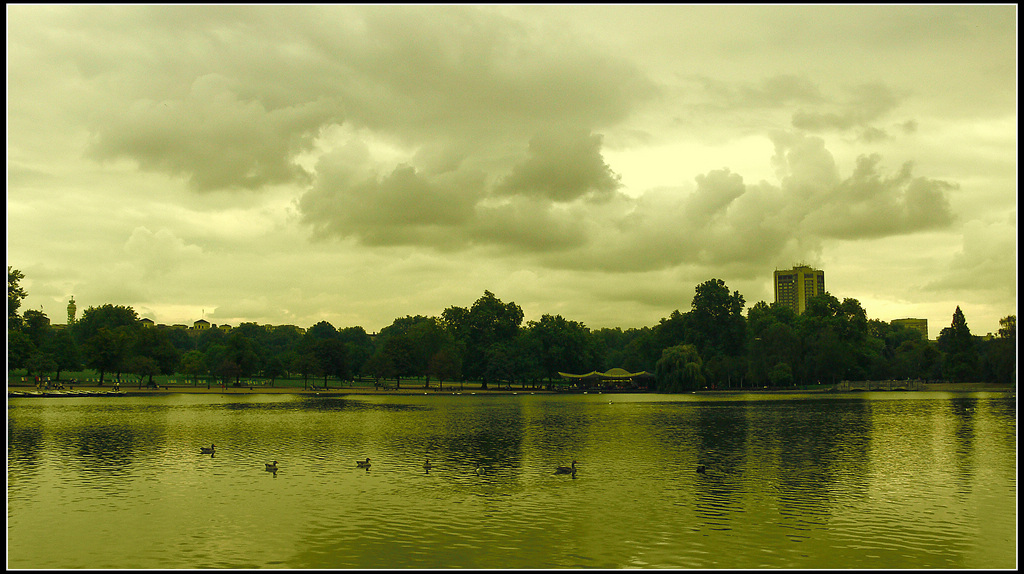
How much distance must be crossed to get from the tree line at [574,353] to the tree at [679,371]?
16 cm

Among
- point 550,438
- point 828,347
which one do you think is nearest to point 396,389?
point 828,347

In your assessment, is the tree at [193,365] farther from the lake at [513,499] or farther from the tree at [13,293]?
the lake at [513,499]

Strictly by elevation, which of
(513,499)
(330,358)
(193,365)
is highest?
(330,358)

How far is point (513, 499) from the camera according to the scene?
2453 centimetres

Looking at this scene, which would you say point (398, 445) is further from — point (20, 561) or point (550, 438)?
point (20, 561)

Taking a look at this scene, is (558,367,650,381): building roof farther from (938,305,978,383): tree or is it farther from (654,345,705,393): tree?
(938,305,978,383): tree

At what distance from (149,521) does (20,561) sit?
3.73 m

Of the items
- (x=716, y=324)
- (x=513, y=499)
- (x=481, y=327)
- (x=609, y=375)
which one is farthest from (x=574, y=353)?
(x=513, y=499)

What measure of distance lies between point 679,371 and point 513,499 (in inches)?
3775

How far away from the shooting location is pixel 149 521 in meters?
Result: 21.5

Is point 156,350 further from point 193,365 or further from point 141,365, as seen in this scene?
point 193,365

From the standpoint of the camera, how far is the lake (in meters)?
18.2

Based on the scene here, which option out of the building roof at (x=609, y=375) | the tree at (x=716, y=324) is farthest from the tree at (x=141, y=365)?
the tree at (x=716, y=324)

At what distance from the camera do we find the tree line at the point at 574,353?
394 feet
